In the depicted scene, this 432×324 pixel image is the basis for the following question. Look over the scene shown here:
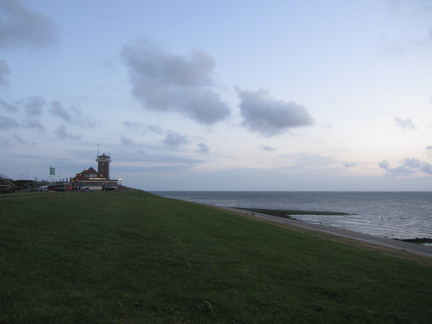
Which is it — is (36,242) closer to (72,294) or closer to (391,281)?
(72,294)

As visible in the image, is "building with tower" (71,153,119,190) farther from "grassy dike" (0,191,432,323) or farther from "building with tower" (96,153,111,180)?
"grassy dike" (0,191,432,323)

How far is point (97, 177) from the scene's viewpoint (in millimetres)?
110188

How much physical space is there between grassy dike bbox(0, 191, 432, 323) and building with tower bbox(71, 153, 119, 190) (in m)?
85.9

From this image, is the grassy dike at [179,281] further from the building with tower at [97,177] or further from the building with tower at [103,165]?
the building with tower at [103,165]

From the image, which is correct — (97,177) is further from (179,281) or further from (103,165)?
(179,281)

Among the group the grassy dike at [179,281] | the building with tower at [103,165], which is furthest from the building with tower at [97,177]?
the grassy dike at [179,281]

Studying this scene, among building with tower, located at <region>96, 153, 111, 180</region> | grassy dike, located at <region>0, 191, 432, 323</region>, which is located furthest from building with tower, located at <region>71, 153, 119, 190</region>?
grassy dike, located at <region>0, 191, 432, 323</region>

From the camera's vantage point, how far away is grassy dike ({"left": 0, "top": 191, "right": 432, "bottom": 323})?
740 cm

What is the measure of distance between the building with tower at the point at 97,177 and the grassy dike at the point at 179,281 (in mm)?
85886

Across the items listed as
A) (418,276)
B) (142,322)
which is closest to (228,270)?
(142,322)

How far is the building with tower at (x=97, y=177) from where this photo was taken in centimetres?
10306

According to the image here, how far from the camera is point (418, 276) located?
570 inches

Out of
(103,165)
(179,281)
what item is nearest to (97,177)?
(103,165)

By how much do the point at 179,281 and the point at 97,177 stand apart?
107894 millimetres
